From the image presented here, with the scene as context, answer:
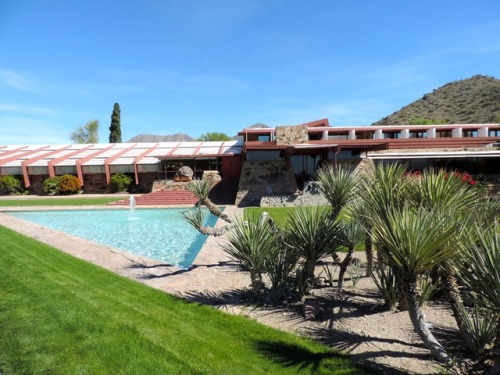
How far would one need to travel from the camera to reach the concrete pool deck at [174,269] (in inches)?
276

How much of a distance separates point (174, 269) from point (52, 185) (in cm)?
2932

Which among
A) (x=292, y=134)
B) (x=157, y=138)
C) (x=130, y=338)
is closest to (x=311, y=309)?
(x=130, y=338)

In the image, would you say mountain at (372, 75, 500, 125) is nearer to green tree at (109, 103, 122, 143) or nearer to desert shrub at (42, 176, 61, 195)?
green tree at (109, 103, 122, 143)

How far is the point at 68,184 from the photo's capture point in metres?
31.4

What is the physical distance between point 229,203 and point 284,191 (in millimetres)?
4748

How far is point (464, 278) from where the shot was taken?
3523 millimetres

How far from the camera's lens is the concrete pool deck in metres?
7.02

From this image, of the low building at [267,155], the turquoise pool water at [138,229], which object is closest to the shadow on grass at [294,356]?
the turquoise pool water at [138,229]

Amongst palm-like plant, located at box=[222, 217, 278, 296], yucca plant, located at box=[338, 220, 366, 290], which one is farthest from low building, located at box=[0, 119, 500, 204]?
palm-like plant, located at box=[222, 217, 278, 296]

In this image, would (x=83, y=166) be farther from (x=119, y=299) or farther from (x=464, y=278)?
(x=464, y=278)

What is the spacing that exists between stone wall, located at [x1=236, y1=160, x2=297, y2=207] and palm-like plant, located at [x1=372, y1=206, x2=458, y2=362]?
774 inches

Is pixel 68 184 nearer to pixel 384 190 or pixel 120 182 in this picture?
pixel 120 182

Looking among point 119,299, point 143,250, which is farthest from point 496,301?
point 143,250

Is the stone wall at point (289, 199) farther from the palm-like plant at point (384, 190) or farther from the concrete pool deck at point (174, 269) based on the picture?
the palm-like plant at point (384, 190)
